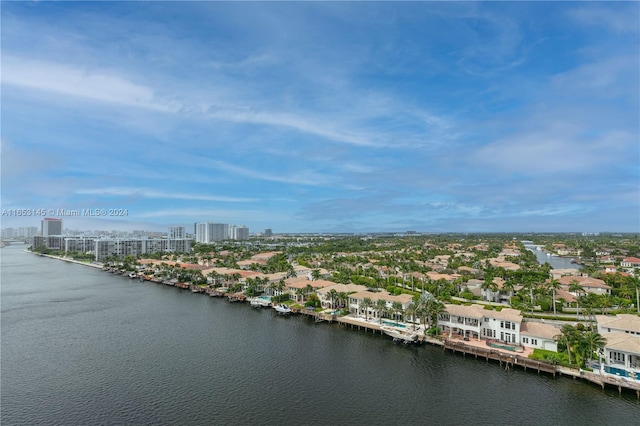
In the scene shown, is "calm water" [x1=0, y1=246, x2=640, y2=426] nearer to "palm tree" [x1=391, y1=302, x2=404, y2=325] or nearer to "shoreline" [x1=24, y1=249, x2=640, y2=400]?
"shoreline" [x1=24, y1=249, x2=640, y2=400]

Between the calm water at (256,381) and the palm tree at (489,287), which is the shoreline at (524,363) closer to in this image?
the calm water at (256,381)

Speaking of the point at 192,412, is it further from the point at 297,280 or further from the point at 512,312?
the point at 297,280

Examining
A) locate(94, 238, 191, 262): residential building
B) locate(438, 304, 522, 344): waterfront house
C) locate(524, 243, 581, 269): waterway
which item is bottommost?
locate(524, 243, 581, 269): waterway

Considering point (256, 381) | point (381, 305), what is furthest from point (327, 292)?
point (256, 381)

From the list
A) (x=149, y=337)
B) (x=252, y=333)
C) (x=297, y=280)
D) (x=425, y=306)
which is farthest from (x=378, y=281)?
(x=149, y=337)

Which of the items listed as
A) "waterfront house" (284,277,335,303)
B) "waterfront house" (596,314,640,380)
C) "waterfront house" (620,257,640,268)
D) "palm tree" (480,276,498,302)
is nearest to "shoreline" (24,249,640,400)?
"waterfront house" (596,314,640,380)

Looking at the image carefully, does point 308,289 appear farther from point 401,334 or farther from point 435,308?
point 435,308
